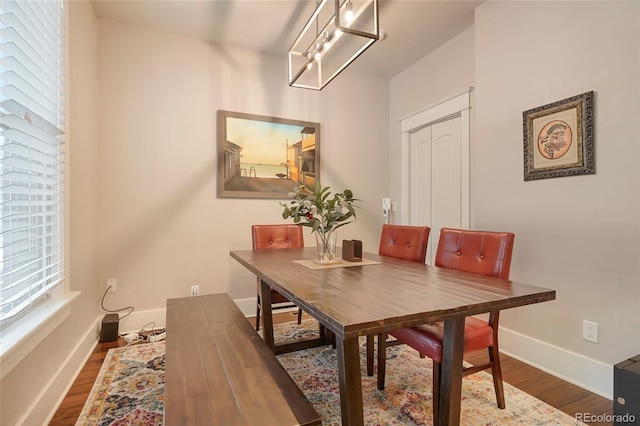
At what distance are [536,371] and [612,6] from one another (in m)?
2.29

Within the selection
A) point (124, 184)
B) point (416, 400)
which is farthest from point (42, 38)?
point (416, 400)

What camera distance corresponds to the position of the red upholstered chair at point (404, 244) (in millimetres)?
2135

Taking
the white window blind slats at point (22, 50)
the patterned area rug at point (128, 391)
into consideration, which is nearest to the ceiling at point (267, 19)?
the white window blind slats at point (22, 50)

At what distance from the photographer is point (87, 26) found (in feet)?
8.02

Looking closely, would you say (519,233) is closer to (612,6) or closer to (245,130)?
(612,6)

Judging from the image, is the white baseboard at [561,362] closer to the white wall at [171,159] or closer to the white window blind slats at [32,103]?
the white wall at [171,159]

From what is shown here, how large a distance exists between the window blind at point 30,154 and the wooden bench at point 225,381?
0.66m

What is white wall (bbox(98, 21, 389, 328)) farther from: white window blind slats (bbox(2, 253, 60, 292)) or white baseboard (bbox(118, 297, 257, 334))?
white window blind slats (bbox(2, 253, 60, 292))

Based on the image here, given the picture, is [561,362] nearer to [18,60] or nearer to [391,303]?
[391,303]

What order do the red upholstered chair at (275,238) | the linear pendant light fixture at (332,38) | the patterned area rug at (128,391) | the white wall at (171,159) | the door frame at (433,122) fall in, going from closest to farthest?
the patterned area rug at (128,391) → the linear pendant light fixture at (332,38) → the red upholstered chair at (275,238) → the white wall at (171,159) → the door frame at (433,122)

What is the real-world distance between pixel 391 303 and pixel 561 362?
1777mm

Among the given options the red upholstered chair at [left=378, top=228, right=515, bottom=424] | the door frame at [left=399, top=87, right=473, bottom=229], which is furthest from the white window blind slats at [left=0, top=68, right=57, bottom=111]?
the door frame at [left=399, top=87, right=473, bottom=229]

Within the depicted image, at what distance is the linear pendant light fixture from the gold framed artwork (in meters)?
1.30

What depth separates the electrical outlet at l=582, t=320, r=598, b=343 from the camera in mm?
1900
